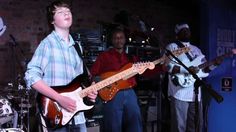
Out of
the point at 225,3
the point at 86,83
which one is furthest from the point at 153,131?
the point at 86,83

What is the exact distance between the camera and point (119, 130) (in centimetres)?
487

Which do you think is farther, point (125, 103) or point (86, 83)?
point (125, 103)

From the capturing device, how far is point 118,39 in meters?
4.92

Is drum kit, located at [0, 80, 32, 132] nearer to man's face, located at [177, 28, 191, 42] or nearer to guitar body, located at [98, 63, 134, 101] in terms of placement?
guitar body, located at [98, 63, 134, 101]

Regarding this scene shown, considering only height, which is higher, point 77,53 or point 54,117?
point 77,53

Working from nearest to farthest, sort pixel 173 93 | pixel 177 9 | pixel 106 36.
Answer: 1. pixel 173 93
2. pixel 106 36
3. pixel 177 9

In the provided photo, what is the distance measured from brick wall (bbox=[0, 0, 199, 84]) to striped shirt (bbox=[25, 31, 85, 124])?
266 centimetres

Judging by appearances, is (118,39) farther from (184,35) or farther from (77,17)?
(77,17)

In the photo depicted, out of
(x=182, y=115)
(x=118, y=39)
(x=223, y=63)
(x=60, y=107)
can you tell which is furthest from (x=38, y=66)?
(x=223, y=63)

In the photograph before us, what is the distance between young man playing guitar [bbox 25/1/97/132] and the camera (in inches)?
121

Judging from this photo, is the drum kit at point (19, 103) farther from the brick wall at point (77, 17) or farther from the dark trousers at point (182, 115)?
the dark trousers at point (182, 115)

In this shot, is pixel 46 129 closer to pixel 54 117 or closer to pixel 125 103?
pixel 54 117

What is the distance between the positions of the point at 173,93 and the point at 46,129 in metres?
2.37

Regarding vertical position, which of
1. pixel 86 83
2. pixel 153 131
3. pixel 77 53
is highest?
pixel 77 53
